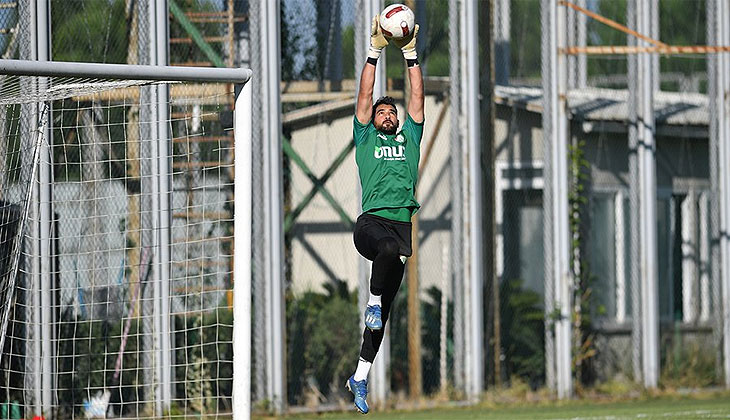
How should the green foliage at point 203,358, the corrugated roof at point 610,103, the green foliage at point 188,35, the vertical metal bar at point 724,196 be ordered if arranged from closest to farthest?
the green foliage at point 203,358, the green foliage at point 188,35, the corrugated roof at point 610,103, the vertical metal bar at point 724,196

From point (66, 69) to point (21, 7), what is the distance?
4.79 meters

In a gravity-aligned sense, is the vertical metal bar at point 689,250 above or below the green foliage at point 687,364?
above

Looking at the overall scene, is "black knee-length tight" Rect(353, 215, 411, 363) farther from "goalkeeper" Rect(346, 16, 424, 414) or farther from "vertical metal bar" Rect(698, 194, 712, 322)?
"vertical metal bar" Rect(698, 194, 712, 322)

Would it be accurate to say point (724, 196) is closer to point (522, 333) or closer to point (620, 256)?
point (620, 256)

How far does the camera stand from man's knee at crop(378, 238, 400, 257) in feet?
30.1

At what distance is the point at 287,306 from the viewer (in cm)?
1462

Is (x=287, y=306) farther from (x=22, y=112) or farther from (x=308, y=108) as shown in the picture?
(x=22, y=112)

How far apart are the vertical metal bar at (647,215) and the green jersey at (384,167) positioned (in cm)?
817

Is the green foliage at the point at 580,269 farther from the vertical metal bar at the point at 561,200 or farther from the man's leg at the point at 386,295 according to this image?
the man's leg at the point at 386,295

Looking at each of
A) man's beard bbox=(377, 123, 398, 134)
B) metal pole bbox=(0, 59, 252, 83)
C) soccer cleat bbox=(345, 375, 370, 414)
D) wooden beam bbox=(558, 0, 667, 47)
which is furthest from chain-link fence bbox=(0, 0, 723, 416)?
man's beard bbox=(377, 123, 398, 134)

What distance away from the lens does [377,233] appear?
9297 millimetres

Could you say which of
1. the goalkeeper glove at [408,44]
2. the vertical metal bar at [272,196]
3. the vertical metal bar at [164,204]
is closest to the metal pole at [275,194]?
the vertical metal bar at [272,196]

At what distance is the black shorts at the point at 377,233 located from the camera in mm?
9305

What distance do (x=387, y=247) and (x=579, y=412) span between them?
5.66 m
